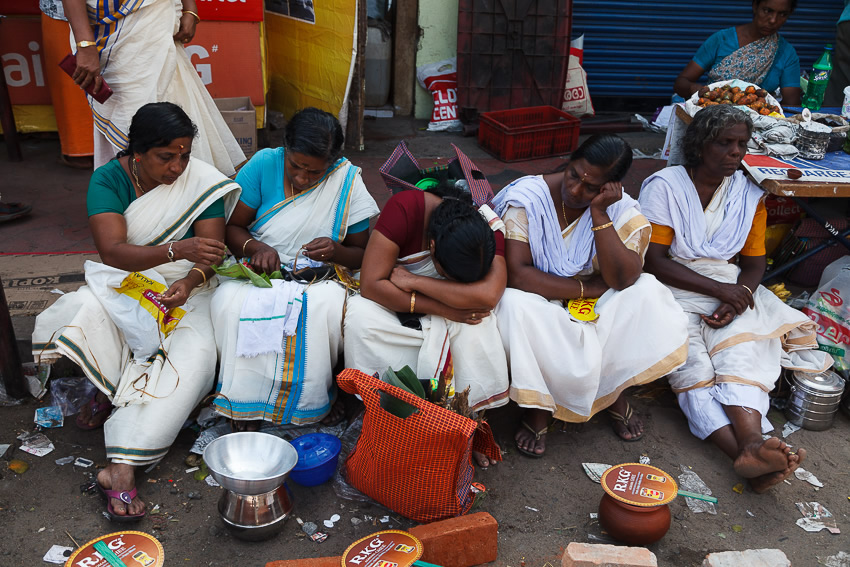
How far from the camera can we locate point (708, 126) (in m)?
3.48

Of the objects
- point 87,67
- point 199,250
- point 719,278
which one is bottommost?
point 719,278

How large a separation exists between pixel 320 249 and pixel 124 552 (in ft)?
4.94

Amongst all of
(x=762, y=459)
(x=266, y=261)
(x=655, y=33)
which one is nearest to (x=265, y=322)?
(x=266, y=261)

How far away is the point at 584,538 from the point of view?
2801 millimetres

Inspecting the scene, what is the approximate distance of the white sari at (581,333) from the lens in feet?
10.3

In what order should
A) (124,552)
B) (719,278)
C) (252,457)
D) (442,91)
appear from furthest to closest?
1. (442,91)
2. (719,278)
3. (252,457)
4. (124,552)

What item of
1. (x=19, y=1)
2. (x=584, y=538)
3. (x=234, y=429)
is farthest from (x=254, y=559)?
(x=19, y=1)

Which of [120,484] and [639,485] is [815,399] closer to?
[639,485]

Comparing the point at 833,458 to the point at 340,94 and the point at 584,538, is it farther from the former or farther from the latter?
the point at 340,94

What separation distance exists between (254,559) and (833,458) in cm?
264

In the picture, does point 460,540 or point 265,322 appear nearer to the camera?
point 460,540

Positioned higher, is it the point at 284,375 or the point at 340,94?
the point at 340,94

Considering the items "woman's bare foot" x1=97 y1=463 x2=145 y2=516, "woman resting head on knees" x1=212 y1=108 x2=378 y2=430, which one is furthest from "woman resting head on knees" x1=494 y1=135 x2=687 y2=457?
"woman's bare foot" x1=97 y1=463 x2=145 y2=516

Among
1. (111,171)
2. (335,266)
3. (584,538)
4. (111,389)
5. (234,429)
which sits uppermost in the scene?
(111,171)
